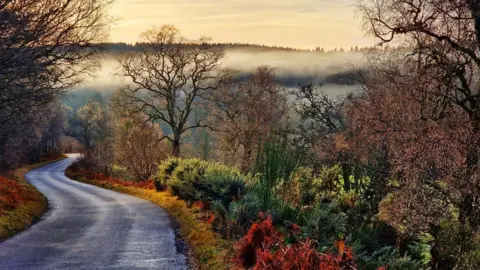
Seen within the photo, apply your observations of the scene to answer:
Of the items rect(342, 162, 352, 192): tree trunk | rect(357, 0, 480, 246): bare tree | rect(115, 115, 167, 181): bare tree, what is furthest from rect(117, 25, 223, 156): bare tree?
rect(357, 0, 480, 246): bare tree

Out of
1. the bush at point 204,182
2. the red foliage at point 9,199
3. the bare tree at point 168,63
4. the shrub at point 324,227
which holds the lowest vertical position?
the red foliage at point 9,199

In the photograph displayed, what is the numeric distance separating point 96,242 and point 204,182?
6.13 m

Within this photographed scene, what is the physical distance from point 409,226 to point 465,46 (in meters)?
5.30

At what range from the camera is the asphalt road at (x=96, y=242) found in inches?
457

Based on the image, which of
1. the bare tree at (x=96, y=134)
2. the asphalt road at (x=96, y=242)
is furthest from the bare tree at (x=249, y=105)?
the asphalt road at (x=96, y=242)

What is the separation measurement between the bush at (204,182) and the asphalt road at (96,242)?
1.54 m

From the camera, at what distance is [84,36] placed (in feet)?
61.5

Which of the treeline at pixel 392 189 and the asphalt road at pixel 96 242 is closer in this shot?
the treeline at pixel 392 189

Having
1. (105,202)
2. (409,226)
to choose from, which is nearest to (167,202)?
(105,202)

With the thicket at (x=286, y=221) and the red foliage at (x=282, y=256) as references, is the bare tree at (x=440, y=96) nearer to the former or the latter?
the thicket at (x=286, y=221)

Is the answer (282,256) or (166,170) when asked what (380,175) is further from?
(282,256)

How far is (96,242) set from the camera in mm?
14336

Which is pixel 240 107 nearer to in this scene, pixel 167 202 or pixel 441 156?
pixel 167 202

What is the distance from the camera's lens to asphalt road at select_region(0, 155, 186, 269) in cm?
1162
